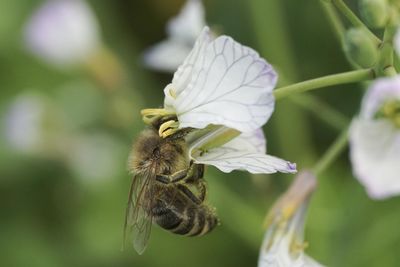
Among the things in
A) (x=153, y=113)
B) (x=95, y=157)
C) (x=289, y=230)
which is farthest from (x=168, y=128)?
(x=95, y=157)

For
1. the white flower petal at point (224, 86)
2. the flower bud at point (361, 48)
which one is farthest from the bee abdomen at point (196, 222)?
the flower bud at point (361, 48)

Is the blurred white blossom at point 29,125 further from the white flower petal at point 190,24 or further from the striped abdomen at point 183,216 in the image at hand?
the striped abdomen at point 183,216

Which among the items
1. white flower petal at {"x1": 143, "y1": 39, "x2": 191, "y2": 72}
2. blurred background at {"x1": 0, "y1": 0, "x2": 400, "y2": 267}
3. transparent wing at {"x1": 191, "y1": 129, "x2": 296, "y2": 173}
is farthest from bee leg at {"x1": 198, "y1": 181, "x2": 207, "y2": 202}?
blurred background at {"x1": 0, "y1": 0, "x2": 400, "y2": 267}

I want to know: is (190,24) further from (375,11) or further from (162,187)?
(375,11)

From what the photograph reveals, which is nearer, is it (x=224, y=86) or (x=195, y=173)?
(x=224, y=86)

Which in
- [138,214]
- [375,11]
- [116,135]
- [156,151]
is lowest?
[138,214]
